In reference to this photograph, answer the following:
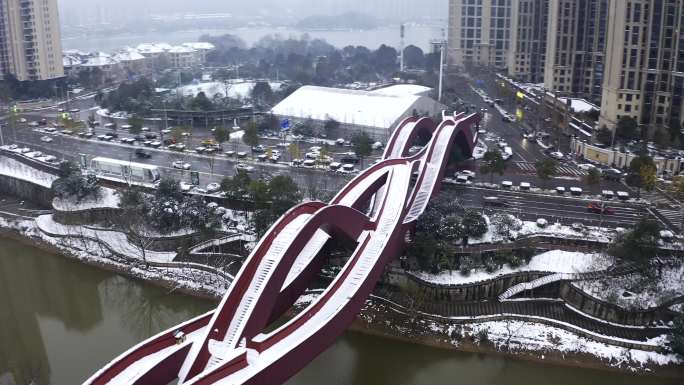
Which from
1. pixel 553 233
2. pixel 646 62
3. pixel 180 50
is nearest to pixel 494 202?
pixel 553 233

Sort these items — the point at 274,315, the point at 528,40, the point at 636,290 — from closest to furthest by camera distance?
the point at 274,315 < the point at 636,290 < the point at 528,40

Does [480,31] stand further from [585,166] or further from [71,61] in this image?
[71,61]

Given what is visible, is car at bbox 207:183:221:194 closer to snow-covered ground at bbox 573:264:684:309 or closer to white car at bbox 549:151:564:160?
snow-covered ground at bbox 573:264:684:309

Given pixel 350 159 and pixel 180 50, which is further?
pixel 180 50

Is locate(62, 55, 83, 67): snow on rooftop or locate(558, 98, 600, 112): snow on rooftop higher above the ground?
locate(62, 55, 83, 67): snow on rooftop

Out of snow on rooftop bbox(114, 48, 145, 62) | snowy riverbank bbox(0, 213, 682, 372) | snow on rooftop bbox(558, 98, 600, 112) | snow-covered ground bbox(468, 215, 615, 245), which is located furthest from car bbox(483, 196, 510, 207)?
snow on rooftop bbox(114, 48, 145, 62)

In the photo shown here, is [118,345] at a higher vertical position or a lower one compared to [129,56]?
lower
